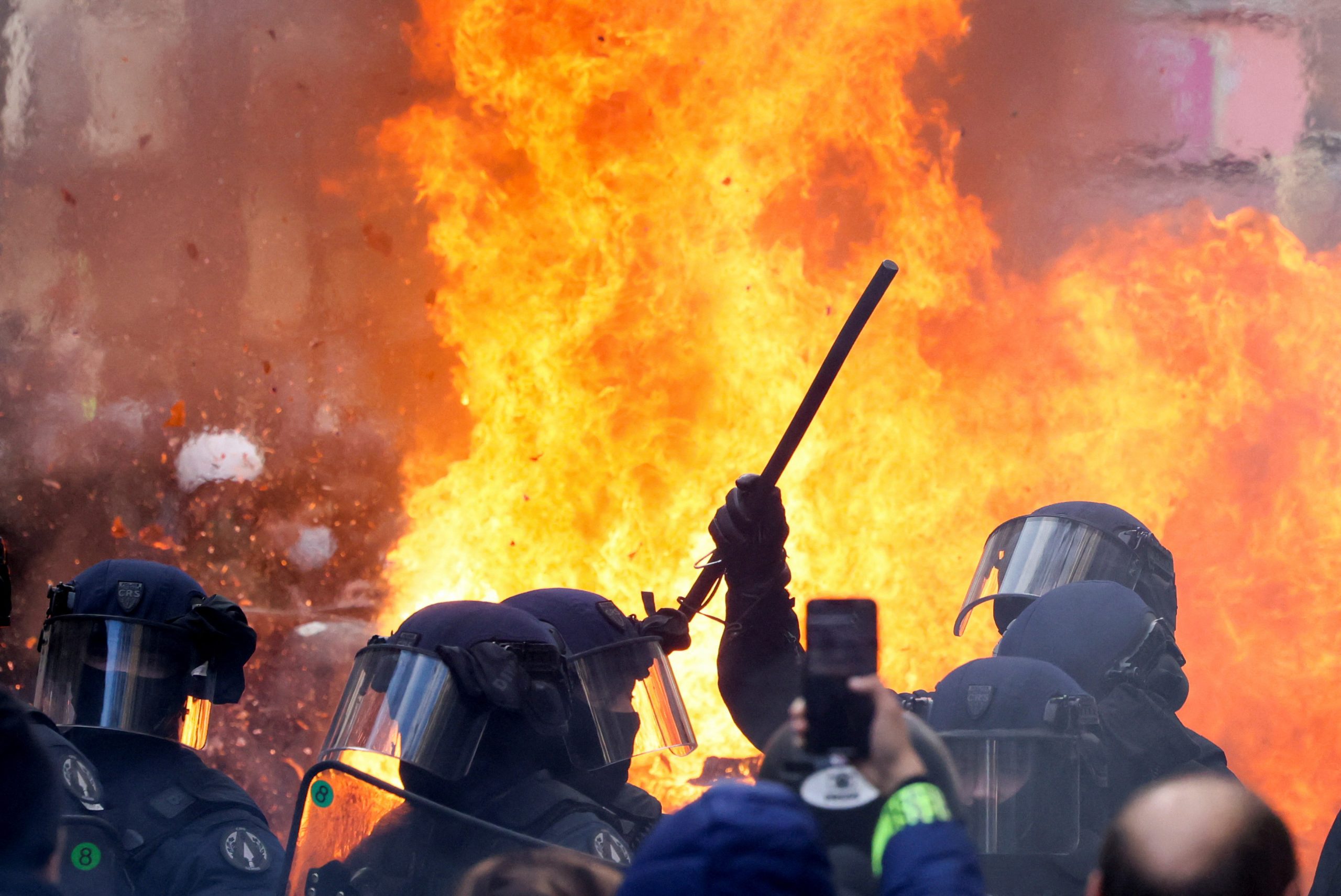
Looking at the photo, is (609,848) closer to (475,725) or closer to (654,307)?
(475,725)

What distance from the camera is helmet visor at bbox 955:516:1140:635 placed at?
441 cm

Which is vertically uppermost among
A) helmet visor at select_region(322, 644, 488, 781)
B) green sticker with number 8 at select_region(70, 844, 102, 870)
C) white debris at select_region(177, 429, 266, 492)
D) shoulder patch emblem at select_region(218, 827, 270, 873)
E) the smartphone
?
white debris at select_region(177, 429, 266, 492)

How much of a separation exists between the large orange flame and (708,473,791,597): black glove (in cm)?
410

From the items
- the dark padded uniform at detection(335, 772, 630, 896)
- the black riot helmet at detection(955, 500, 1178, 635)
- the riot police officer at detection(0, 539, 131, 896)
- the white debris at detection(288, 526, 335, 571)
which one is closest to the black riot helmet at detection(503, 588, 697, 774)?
the dark padded uniform at detection(335, 772, 630, 896)

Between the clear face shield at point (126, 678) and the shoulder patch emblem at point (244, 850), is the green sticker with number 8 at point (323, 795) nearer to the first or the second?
the shoulder patch emblem at point (244, 850)

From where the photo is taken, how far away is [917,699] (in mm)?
3471

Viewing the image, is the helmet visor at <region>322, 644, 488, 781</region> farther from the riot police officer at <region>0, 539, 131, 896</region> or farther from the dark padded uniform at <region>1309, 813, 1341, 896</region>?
the dark padded uniform at <region>1309, 813, 1341, 896</region>

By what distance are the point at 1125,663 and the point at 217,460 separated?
669 cm

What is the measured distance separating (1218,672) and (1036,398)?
2348 mm

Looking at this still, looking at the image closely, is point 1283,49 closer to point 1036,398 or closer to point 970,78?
point 970,78

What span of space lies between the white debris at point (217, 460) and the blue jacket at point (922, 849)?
760 cm

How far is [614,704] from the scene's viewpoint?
10.4 feet

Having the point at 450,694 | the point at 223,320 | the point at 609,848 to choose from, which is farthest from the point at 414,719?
the point at 223,320

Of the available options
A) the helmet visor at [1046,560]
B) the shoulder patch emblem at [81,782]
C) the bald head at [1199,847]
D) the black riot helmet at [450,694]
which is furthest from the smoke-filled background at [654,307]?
the bald head at [1199,847]
